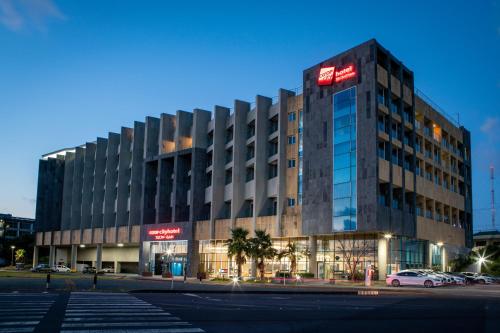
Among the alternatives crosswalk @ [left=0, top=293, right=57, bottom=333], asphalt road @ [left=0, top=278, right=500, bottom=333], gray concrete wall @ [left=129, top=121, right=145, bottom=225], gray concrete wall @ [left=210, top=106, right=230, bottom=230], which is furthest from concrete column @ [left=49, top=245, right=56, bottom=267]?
asphalt road @ [left=0, top=278, right=500, bottom=333]

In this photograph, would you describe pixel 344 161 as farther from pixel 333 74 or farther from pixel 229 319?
pixel 229 319

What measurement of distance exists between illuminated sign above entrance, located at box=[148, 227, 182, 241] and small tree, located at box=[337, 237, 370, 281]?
2980cm

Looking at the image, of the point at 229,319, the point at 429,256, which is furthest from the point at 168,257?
the point at 229,319

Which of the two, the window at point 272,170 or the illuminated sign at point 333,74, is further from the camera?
the window at point 272,170

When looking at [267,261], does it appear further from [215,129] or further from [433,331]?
[433,331]

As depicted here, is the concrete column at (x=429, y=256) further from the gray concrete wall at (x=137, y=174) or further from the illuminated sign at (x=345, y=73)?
the gray concrete wall at (x=137, y=174)

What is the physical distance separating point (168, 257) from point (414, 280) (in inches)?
1841

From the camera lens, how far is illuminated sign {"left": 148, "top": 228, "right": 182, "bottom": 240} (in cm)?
8725

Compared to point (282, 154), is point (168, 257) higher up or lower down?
lower down

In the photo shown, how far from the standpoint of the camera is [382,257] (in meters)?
63.2

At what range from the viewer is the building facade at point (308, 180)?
6431 centimetres

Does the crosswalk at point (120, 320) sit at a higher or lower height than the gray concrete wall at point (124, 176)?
lower

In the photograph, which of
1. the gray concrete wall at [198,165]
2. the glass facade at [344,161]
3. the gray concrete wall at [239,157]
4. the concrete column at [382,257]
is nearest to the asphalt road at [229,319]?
the glass facade at [344,161]

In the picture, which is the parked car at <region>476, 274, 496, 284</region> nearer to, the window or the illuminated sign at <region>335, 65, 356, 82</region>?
the illuminated sign at <region>335, 65, 356, 82</region>
